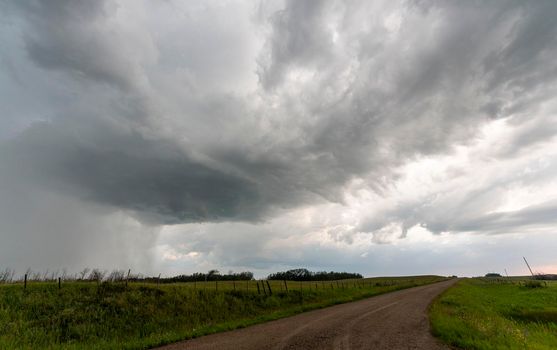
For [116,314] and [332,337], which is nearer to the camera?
[332,337]

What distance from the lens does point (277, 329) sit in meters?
16.4

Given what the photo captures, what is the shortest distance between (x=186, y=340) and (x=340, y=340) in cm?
754

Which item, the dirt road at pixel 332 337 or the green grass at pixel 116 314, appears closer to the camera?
the dirt road at pixel 332 337

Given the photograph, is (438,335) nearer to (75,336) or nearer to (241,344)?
(241,344)

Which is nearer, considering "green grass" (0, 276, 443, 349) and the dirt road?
the dirt road

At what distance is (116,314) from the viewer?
21.8 meters

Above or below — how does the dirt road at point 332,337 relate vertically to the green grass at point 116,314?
below

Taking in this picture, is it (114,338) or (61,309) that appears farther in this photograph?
(61,309)

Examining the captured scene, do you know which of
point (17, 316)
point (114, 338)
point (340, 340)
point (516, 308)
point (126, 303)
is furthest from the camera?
point (516, 308)

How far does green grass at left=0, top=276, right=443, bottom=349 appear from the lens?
54.0 ft

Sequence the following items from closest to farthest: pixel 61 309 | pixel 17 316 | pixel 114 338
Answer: pixel 114 338 → pixel 17 316 → pixel 61 309

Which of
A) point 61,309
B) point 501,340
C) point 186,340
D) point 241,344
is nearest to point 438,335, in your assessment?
point 501,340

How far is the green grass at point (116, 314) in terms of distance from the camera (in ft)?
54.0

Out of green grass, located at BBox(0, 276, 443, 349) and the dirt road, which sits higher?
green grass, located at BBox(0, 276, 443, 349)
